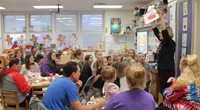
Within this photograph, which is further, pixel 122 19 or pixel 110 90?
pixel 122 19

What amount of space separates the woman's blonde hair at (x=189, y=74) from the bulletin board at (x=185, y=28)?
1.27 m

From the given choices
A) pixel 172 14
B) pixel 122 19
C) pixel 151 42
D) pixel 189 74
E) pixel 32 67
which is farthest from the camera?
pixel 122 19

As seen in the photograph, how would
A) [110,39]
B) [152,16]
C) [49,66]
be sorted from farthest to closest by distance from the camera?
[110,39] < [49,66] < [152,16]

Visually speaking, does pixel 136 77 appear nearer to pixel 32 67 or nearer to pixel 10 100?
pixel 10 100

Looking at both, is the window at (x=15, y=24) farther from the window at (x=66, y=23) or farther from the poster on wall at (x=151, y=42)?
the poster on wall at (x=151, y=42)

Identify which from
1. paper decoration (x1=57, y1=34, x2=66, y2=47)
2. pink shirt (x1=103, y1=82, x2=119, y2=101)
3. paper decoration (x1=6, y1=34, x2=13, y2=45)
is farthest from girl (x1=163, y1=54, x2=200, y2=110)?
paper decoration (x1=6, y1=34, x2=13, y2=45)

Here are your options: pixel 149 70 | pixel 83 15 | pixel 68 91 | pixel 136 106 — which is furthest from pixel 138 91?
pixel 83 15

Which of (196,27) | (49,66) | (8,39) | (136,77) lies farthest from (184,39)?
(8,39)

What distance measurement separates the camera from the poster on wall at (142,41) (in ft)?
23.0

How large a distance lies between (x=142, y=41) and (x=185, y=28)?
3.21 metres

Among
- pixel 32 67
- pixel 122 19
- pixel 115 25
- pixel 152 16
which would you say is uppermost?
pixel 122 19

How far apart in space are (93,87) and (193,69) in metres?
1.77

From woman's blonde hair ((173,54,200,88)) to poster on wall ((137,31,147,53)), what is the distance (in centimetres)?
419

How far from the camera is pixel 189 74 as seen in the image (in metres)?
2.61
